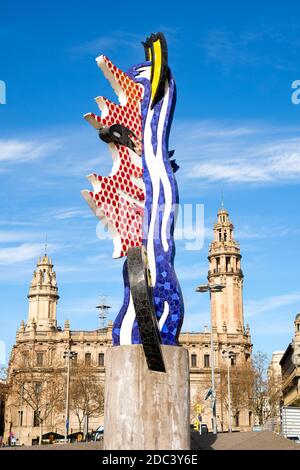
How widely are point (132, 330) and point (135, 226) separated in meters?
3.57

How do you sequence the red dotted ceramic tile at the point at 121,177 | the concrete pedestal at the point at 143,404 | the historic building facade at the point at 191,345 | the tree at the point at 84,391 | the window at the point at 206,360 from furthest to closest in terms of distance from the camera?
the window at the point at 206,360
the historic building facade at the point at 191,345
the tree at the point at 84,391
the red dotted ceramic tile at the point at 121,177
the concrete pedestal at the point at 143,404

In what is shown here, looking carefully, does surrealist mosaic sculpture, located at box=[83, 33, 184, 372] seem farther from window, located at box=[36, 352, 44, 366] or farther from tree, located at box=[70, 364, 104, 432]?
window, located at box=[36, 352, 44, 366]

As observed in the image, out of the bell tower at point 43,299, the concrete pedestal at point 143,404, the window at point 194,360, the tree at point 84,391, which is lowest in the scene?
the concrete pedestal at point 143,404

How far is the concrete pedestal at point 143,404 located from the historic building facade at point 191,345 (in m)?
57.5

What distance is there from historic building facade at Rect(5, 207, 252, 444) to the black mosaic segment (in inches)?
2298

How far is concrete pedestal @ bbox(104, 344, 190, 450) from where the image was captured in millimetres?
18922

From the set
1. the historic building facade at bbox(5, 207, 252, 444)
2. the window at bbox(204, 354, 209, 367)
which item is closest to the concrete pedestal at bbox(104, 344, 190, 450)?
the historic building facade at bbox(5, 207, 252, 444)

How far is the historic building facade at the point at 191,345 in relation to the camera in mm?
84250

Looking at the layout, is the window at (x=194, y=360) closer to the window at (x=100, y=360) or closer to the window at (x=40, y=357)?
the window at (x=100, y=360)

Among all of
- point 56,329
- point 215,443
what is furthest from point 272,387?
point 215,443

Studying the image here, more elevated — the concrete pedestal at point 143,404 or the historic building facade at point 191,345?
the historic building facade at point 191,345

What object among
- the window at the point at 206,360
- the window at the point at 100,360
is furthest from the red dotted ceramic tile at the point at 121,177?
the window at the point at 206,360

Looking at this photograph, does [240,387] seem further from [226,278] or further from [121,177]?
[121,177]
